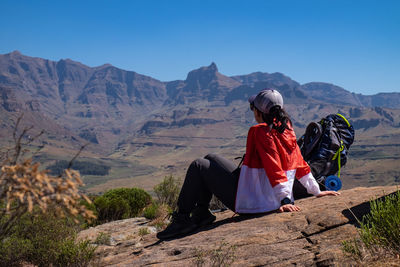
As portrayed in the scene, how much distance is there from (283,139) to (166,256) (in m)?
2.57

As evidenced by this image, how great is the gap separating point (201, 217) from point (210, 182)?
0.84 metres

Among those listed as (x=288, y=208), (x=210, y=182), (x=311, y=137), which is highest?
(x=311, y=137)

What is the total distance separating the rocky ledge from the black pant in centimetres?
50

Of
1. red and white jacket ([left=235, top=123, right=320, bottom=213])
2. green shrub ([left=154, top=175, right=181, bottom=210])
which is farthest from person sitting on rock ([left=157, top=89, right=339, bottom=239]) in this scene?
green shrub ([left=154, top=175, right=181, bottom=210])

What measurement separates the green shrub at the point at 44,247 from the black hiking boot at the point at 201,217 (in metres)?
1.90

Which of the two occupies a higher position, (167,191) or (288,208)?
(288,208)

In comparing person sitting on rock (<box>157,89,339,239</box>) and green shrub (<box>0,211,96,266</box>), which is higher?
person sitting on rock (<box>157,89,339,239</box>)

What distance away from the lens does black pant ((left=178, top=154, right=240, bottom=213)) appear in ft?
17.7

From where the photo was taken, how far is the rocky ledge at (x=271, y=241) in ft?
13.3

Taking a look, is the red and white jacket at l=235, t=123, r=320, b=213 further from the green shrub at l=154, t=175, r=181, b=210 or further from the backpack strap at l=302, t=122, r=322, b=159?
the green shrub at l=154, t=175, r=181, b=210

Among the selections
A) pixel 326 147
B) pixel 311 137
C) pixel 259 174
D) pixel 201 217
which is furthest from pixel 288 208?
pixel 311 137

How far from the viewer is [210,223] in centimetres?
605

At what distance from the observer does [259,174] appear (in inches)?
204

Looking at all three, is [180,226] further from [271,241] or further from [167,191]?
[167,191]
